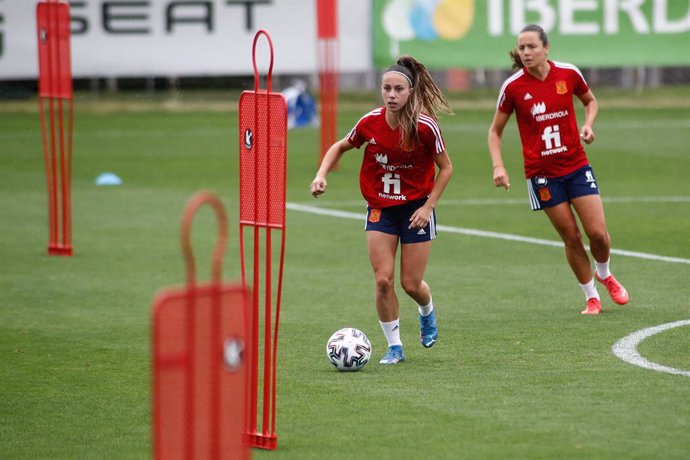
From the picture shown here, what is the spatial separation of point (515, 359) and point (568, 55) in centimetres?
2172

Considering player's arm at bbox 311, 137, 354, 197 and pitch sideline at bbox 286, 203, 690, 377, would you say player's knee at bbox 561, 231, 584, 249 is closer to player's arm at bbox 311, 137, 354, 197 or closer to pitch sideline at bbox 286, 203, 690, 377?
pitch sideline at bbox 286, 203, 690, 377

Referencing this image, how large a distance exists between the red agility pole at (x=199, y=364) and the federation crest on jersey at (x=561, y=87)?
614 cm

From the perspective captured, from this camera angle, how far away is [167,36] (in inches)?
1212

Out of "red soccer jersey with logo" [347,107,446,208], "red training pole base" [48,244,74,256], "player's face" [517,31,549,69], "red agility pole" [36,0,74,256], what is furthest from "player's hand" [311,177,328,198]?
"red training pole base" [48,244,74,256]

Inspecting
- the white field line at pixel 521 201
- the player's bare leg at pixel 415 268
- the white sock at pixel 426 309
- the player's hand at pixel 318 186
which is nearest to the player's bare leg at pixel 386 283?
the player's bare leg at pixel 415 268

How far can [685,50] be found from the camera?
29.6 meters

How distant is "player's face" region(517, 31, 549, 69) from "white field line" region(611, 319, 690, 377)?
2.30 metres

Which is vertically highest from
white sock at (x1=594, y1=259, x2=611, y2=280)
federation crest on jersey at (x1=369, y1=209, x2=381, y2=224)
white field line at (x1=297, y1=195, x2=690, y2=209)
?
federation crest on jersey at (x1=369, y1=209, x2=381, y2=224)

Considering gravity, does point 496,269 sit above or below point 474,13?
below

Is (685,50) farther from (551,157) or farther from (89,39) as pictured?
(551,157)

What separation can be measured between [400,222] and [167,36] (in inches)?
887

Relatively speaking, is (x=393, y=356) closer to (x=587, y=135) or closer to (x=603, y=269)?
(x=587, y=135)

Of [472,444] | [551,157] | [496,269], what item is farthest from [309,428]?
[496,269]

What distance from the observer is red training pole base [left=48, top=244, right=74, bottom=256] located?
596 inches
